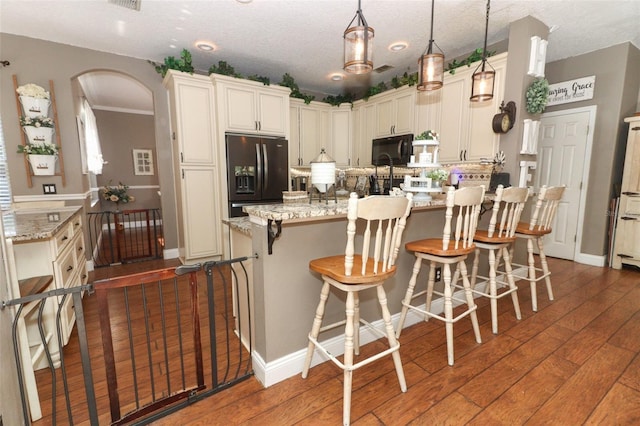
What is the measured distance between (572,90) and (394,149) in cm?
235

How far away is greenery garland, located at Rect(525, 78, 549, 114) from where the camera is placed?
288 centimetres

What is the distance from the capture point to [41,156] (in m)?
3.27

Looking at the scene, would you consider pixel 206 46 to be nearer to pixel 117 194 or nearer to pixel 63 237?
pixel 63 237

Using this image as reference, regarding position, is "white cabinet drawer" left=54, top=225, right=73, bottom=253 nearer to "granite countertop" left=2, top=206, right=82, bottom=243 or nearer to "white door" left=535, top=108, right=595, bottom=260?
"granite countertop" left=2, top=206, right=82, bottom=243

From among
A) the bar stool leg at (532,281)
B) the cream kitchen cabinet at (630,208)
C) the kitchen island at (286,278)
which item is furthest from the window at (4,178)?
the cream kitchen cabinet at (630,208)

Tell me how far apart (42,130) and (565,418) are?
202 inches

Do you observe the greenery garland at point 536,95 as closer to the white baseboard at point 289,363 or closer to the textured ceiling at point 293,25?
the textured ceiling at point 293,25

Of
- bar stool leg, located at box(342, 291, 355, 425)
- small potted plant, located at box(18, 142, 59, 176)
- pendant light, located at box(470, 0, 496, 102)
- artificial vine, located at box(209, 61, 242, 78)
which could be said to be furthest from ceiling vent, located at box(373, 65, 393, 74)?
small potted plant, located at box(18, 142, 59, 176)

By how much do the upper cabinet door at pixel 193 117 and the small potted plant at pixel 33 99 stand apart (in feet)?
4.27

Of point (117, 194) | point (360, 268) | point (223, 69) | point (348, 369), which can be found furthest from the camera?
point (117, 194)

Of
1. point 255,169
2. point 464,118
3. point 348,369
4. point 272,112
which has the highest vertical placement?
point 272,112

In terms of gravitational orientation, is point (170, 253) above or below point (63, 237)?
below

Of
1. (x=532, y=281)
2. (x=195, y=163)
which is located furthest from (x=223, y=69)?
(x=532, y=281)

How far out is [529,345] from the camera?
2.01 metres
